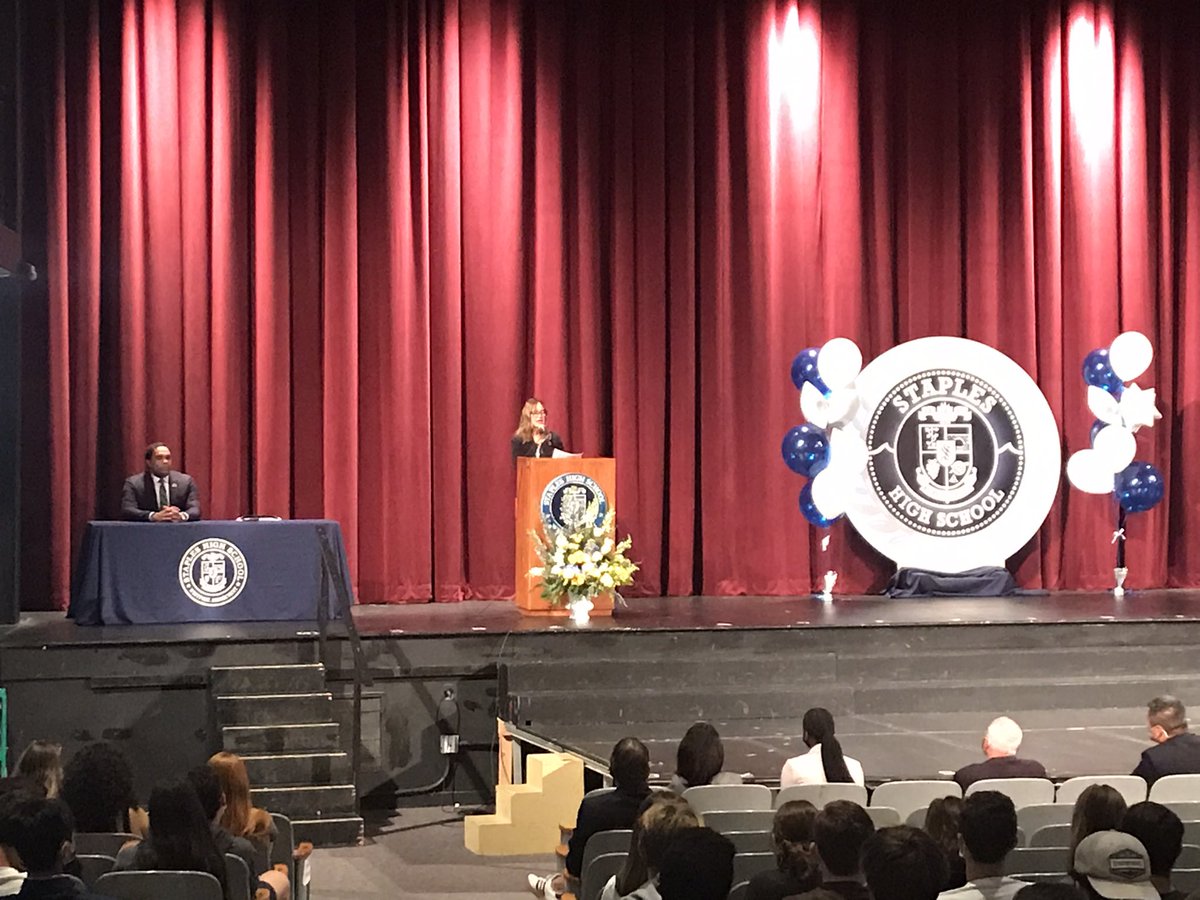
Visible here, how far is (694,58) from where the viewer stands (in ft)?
40.7

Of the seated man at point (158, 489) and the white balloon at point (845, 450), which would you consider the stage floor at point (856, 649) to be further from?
the white balloon at point (845, 450)

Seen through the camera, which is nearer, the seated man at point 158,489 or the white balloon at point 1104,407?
the seated man at point 158,489

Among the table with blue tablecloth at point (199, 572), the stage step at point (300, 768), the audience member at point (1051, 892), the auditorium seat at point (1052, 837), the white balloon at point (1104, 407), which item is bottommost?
the stage step at point (300, 768)

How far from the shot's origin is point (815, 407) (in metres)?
11.8

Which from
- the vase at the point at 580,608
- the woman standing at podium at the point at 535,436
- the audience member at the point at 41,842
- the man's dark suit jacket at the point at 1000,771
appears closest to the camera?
the audience member at the point at 41,842

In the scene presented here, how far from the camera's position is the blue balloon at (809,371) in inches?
468

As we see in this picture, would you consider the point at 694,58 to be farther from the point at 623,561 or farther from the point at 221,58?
the point at 623,561

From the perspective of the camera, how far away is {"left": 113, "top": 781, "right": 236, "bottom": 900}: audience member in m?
4.42

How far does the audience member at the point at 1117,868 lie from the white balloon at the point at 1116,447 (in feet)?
27.8

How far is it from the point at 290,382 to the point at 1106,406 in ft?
18.0

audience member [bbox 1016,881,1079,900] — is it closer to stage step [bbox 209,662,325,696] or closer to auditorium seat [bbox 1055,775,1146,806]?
auditorium seat [bbox 1055,775,1146,806]

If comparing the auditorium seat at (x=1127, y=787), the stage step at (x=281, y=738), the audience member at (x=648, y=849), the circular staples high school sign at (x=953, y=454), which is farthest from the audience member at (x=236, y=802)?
the circular staples high school sign at (x=953, y=454)

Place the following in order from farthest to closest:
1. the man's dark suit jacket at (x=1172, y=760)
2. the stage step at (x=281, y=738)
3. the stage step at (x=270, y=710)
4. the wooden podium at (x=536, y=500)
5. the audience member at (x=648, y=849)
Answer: the wooden podium at (x=536, y=500), the stage step at (x=270, y=710), the stage step at (x=281, y=738), the man's dark suit jacket at (x=1172, y=760), the audience member at (x=648, y=849)

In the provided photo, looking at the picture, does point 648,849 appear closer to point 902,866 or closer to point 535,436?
point 902,866
